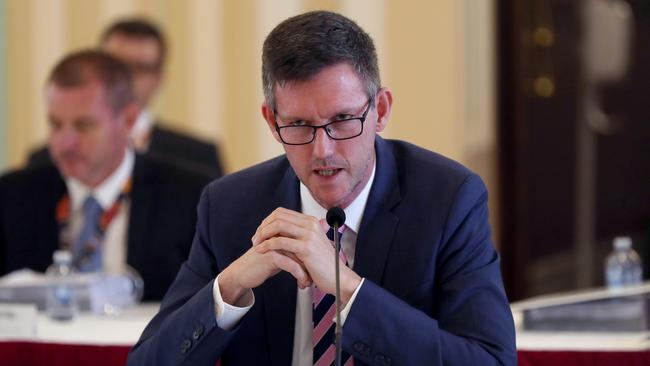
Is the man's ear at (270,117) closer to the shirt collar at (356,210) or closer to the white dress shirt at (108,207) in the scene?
the shirt collar at (356,210)

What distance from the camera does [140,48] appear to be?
20.7 ft

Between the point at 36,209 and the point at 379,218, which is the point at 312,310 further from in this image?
the point at 36,209

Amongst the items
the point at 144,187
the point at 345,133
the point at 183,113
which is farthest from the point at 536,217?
the point at 345,133

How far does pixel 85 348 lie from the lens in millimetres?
2914

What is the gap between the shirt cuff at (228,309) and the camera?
7.41 feet

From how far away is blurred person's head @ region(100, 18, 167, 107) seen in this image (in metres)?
6.31

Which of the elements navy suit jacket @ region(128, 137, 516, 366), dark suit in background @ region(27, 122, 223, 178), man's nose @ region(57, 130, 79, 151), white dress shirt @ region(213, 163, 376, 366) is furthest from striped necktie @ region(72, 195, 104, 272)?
dark suit in background @ region(27, 122, 223, 178)

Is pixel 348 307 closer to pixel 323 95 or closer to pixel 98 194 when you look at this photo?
pixel 323 95

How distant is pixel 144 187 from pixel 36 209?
359 millimetres

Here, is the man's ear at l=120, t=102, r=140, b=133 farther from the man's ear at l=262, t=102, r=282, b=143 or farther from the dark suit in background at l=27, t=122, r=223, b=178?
the man's ear at l=262, t=102, r=282, b=143

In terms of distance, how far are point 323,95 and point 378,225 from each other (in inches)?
12.6

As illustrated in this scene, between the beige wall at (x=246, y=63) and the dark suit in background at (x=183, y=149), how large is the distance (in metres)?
0.44

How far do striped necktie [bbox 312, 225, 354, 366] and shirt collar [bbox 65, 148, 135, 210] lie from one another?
183 centimetres

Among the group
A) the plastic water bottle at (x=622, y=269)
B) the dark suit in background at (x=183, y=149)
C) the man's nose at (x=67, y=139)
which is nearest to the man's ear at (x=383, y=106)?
the plastic water bottle at (x=622, y=269)
